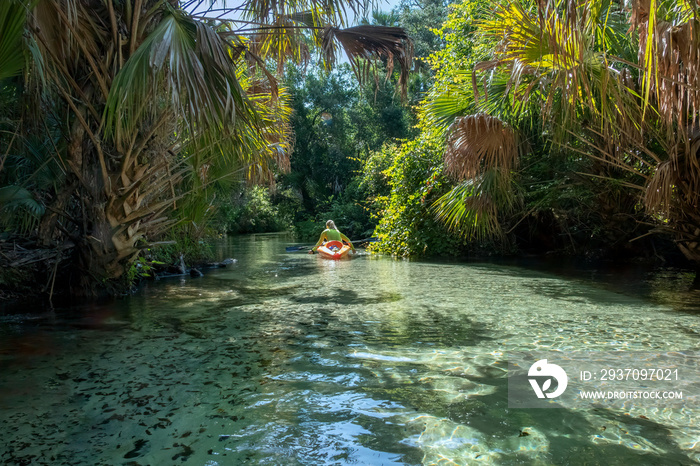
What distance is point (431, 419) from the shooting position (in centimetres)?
298

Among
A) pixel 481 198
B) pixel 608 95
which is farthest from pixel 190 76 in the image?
pixel 481 198

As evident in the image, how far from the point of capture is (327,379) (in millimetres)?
3719

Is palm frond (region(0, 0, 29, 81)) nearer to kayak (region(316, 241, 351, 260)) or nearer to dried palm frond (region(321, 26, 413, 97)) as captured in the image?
dried palm frond (region(321, 26, 413, 97))

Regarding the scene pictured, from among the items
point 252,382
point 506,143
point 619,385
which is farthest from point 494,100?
point 252,382

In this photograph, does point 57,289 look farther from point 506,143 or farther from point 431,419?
point 506,143

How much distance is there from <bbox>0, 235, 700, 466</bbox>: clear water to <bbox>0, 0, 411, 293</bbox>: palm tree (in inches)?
48.9

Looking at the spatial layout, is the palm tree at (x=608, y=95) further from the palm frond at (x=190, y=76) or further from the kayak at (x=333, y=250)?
the kayak at (x=333, y=250)

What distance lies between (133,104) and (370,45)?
3.33m

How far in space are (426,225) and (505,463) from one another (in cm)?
1145

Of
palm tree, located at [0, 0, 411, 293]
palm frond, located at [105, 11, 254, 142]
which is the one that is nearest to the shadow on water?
palm tree, located at [0, 0, 411, 293]

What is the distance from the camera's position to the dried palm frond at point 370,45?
Answer: 7141 mm

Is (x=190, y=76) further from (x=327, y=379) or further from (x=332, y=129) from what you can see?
(x=332, y=129)

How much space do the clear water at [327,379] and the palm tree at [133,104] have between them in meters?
1.24

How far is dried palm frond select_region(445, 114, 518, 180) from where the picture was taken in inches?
331
